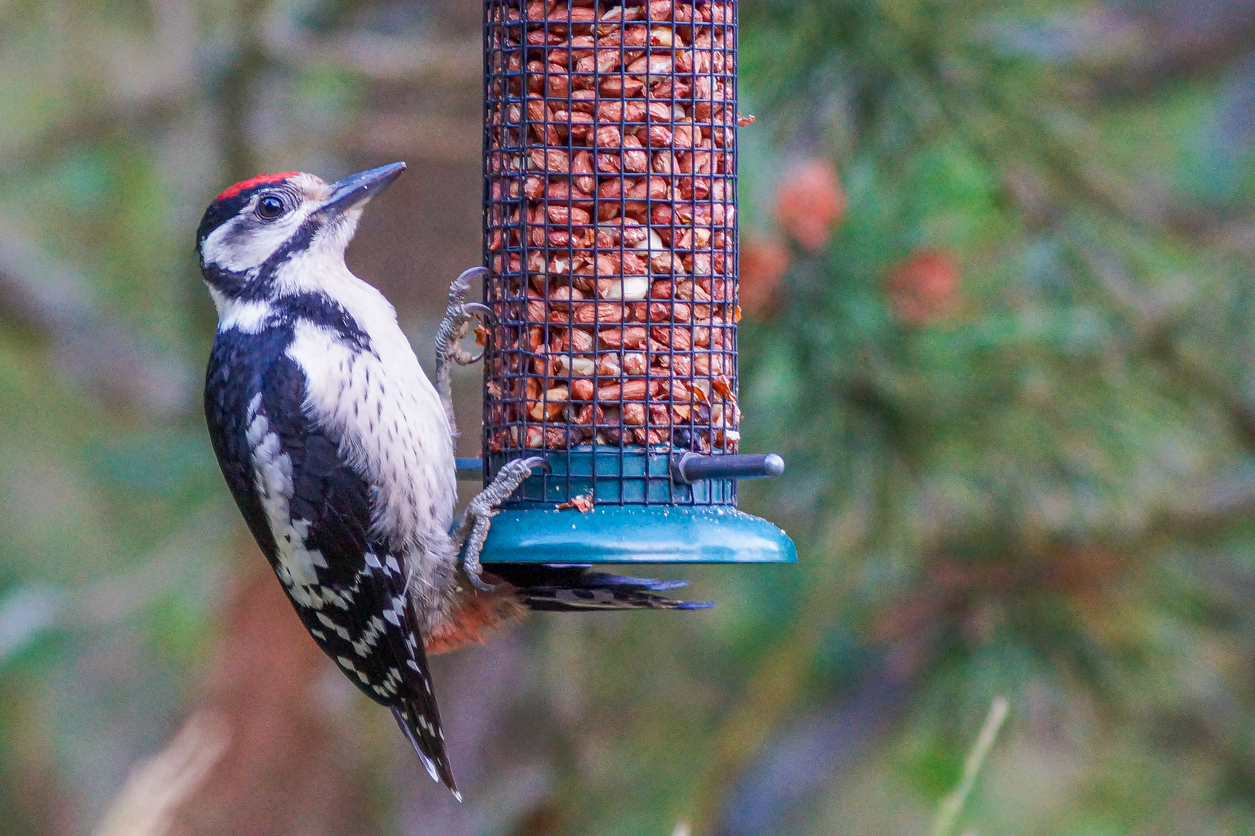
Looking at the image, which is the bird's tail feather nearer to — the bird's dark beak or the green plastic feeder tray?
the green plastic feeder tray

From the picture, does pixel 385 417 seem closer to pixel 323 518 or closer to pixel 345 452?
pixel 345 452

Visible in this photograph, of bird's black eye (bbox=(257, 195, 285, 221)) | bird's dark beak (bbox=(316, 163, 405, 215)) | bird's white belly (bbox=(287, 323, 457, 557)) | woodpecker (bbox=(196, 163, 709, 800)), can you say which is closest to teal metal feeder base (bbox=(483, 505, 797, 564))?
woodpecker (bbox=(196, 163, 709, 800))

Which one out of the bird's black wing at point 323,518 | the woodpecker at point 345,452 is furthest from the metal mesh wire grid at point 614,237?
the bird's black wing at point 323,518

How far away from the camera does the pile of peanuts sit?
10.6 ft

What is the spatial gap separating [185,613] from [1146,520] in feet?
14.5

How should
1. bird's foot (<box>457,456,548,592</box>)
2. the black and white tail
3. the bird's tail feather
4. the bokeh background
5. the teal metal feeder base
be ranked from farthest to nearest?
the bokeh background
the bird's tail feather
the black and white tail
bird's foot (<box>457,456,548,592</box>)
the teal metal feeder base

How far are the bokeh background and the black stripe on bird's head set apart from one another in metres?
1.13

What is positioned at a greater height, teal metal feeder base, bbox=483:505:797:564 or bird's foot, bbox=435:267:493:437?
bird's foot, bbox=435:267:493:437

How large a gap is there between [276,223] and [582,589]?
1161 millimetres

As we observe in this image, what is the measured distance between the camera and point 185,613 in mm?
6996

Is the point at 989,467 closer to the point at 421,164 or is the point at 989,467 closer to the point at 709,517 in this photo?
the point at 709,517

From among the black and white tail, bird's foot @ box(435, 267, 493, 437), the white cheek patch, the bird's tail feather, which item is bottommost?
the bird's tail feather

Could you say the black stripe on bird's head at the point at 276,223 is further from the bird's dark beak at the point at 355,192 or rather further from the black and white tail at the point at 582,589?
the black and white tail at the point at 582,589

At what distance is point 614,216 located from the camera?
10.7 ft
